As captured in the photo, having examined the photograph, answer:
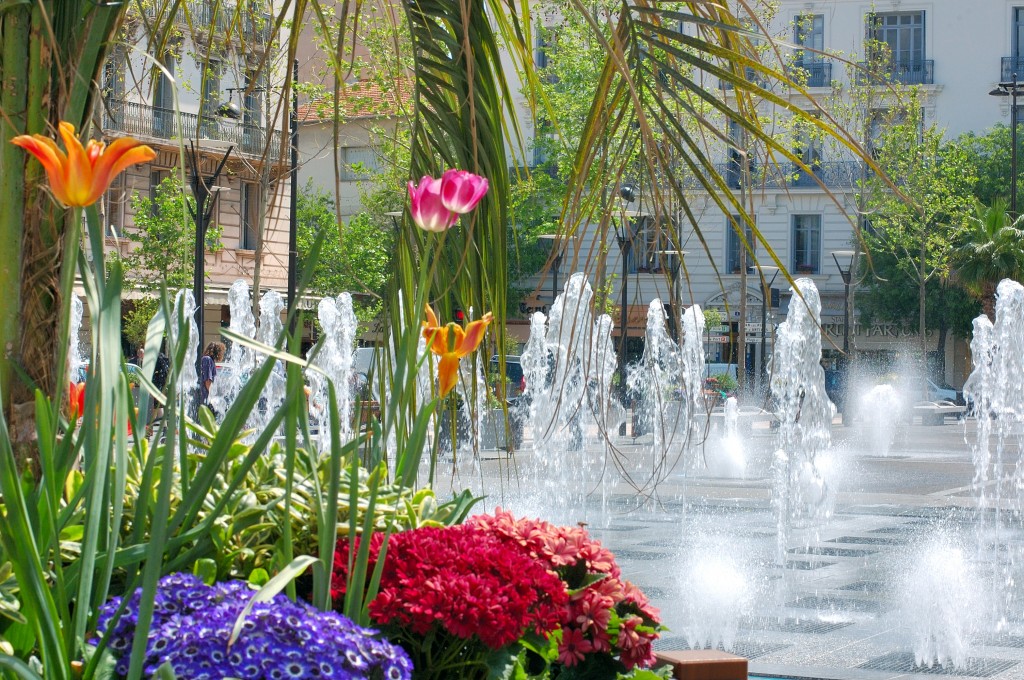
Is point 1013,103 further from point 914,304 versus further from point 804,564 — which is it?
point 804,564

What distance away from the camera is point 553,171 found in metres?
32.2

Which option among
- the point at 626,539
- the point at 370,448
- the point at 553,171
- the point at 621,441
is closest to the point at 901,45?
the point at 553,171

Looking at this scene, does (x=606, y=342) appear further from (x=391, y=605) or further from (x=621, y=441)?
(x=621, y=441)

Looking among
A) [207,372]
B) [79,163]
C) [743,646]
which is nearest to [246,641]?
[79,163]

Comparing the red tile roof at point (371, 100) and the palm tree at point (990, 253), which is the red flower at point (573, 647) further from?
the palm tree at point (990, 253)

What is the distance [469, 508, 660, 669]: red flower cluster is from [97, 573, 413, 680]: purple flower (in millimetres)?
696

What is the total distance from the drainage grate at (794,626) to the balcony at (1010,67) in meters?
40.6

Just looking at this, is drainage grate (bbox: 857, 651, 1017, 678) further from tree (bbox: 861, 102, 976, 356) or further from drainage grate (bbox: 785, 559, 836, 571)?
tree (bbox: 861, 102, 976, 356)

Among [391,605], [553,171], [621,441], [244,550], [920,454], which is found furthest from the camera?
[553,171]

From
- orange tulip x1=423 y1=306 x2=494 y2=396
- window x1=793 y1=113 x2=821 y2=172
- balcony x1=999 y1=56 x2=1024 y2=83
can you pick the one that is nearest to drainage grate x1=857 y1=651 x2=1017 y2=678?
window x1=793 y1=113 x2=821 y2=172

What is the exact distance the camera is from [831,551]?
851cm

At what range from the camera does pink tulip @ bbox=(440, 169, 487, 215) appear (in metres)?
2.14

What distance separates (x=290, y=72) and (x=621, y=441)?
20739 millimetres

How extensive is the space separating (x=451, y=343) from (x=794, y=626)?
3924mm
